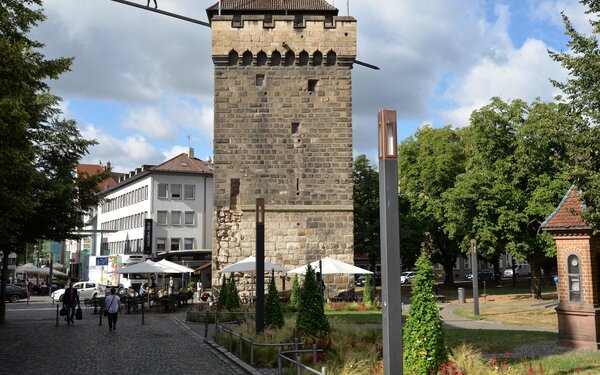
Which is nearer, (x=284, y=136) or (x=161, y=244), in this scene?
(x=284, y=136)

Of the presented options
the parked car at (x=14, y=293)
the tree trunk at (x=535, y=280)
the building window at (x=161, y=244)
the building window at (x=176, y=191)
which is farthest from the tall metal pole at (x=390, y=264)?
the building window at (x=176, y=191)

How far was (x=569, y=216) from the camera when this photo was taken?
16438 millimetres

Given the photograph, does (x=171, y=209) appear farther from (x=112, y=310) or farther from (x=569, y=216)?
(x=569, y=216)

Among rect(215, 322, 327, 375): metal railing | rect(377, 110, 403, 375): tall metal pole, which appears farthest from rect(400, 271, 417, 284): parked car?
rect(377, 110, 403, 375): tall metal pole

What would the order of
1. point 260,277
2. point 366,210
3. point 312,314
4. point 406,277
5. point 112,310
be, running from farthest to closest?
point 406,277, point 366,210, point 112,310, point 260,277, point 312,314

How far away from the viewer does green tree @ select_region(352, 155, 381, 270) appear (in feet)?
154

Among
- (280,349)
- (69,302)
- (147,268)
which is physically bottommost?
(280,349)

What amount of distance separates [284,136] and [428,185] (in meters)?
16.1

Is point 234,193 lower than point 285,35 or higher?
lower

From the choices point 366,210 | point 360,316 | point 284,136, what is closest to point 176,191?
point 366,210

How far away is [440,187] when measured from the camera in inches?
1779

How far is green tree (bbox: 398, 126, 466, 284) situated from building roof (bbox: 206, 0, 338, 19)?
15.8 meters

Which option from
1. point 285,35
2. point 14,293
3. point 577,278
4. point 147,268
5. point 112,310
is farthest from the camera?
point 14,293

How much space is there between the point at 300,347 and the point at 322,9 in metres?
25.6
